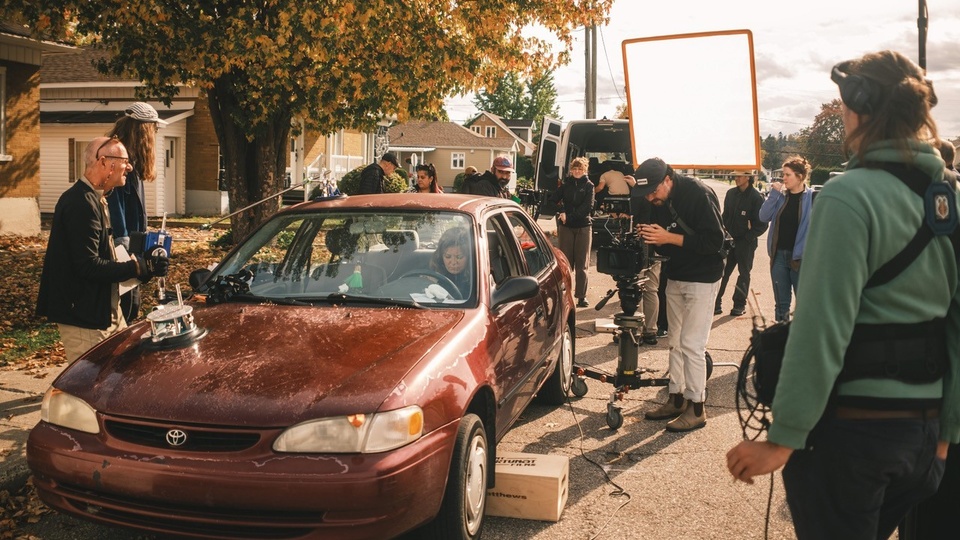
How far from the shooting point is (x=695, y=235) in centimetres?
596

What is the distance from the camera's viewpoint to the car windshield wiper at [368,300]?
457 centimetres

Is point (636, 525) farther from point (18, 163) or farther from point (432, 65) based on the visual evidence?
point (18, 163)

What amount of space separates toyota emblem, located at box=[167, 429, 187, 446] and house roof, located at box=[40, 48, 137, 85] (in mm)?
27209

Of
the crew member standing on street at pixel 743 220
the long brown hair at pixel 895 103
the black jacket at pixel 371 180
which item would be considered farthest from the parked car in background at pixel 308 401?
the crew member standing on street at pixel 743 220

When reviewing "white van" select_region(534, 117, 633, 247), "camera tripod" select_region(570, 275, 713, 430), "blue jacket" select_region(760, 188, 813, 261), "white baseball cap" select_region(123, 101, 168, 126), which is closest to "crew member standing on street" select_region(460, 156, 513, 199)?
"blue jacket" select_region(760, 188, 813, 261)

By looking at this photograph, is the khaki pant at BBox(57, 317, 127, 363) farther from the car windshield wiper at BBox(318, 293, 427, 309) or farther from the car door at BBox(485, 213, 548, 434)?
the car door at BBox(485, 213, 548, 434)

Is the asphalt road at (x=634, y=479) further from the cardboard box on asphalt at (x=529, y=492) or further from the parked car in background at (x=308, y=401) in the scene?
the parked car in background at (x=308, y=401)

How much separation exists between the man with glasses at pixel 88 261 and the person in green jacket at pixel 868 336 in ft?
12.4

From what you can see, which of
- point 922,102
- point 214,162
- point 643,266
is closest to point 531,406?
point 643,266

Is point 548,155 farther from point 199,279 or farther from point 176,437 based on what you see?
point 176,437

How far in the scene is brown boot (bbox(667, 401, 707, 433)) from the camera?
6121 millimetres

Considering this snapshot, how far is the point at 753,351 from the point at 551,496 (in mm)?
2128

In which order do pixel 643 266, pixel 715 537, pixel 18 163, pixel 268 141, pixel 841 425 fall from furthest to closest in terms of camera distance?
pixel 18 163 < pixel 268 141 < pixel 643 266 < pixel 715 537 < pixel 841 425

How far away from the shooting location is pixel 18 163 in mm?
18125
